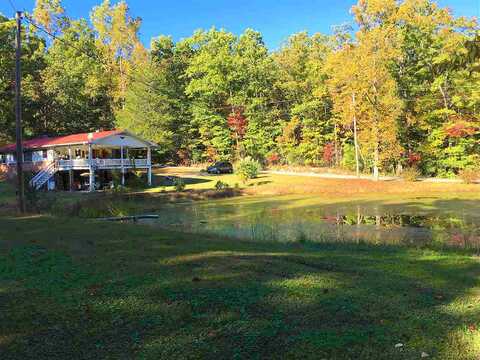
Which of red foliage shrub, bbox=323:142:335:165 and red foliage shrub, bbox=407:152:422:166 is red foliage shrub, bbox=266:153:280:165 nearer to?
red foliage shrub, bbox=323:142:335:165

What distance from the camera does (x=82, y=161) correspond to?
3794 cm

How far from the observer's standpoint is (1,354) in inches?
161

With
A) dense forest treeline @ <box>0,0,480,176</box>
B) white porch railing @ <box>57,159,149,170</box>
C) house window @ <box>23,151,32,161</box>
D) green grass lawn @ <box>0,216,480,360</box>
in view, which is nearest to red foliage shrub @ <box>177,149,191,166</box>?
dense forest treeline @ <box>0,0,480,176</box>

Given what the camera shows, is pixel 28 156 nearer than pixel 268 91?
Yes

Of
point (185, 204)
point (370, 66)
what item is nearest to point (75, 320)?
point (185, 204)

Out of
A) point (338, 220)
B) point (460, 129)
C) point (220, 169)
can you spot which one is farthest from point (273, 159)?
point (338, 220)

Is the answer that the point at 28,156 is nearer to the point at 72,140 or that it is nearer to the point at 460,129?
the point at 72,140

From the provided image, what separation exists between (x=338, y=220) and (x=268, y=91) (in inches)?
1755

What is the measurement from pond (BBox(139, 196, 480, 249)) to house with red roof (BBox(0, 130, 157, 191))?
11.9 metres

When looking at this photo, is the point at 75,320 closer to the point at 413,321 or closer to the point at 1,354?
the point at 1,354

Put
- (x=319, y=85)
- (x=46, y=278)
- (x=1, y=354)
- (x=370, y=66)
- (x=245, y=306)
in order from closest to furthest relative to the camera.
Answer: (x=1, y=354), (x=245, y=306), (x=46, y=278), (x=370, y=66), (x=319, y=85)

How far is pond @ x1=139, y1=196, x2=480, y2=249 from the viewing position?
14508mm

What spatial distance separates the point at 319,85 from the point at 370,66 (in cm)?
1773

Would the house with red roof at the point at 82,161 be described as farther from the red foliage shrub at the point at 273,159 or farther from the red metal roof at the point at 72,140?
the red foliage shrub at the point at 273,159
